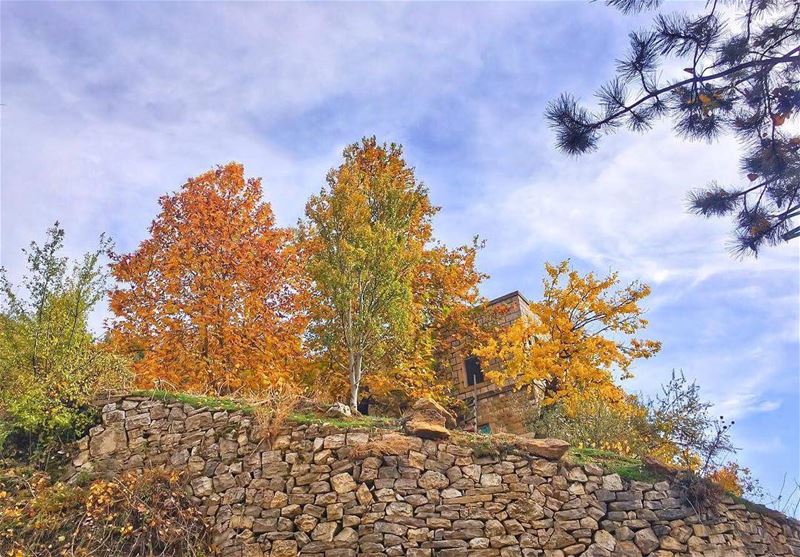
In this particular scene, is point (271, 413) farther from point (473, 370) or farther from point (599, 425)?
point (473, 370)

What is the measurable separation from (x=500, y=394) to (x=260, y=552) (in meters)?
11.0

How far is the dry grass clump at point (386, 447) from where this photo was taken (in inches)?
336

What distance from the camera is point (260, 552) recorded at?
8.07 m

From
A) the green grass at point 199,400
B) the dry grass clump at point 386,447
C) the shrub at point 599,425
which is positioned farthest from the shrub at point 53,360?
the shrub at point 599,425

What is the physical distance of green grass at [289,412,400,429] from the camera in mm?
9023

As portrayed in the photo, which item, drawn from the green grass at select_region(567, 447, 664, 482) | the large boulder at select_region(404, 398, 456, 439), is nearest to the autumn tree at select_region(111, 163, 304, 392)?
the large boulder at select_region(404, 398, 456, 439)

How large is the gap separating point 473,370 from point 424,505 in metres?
11.1

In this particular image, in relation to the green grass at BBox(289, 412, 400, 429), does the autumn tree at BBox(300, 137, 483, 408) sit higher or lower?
higher

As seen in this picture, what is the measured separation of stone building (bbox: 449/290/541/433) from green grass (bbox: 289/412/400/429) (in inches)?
287

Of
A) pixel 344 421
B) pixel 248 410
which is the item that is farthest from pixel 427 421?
pixel 248 410

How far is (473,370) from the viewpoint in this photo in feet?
62.7

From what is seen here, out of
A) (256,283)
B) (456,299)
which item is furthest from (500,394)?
(256,283)

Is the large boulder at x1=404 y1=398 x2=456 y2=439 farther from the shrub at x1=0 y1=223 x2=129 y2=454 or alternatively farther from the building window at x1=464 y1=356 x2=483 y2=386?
the building window at x1=464 y1=356 x2=483 y2=386

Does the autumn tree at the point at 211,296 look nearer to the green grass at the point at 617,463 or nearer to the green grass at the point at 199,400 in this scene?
the green grass at the point at 199,400
